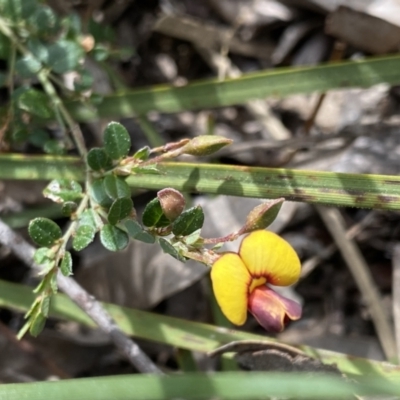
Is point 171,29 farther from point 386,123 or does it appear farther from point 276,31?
point 386,123

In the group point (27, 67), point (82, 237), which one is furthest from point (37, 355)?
point (27, 67)

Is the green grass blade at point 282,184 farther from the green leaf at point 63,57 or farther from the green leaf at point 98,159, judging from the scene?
the green leaf at point 63,57

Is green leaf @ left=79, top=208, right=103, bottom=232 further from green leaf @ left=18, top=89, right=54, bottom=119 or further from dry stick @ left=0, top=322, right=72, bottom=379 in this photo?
dry stick @ left=0, top=322, right=72, bottom=379

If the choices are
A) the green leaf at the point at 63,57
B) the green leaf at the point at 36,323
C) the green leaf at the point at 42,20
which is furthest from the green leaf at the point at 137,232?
the green leaf at the point at 42,20

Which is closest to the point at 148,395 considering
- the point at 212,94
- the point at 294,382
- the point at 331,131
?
the point at 294,382

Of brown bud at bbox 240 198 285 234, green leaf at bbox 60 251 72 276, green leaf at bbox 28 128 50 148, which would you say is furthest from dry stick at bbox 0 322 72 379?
brown bud at bbox 240 198 285 234

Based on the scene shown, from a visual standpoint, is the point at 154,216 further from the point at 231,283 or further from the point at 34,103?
the point at 34,103

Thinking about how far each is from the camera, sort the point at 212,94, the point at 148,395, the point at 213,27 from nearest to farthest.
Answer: the point at 148,395 < the point at 212,94 < the point at 213,27
